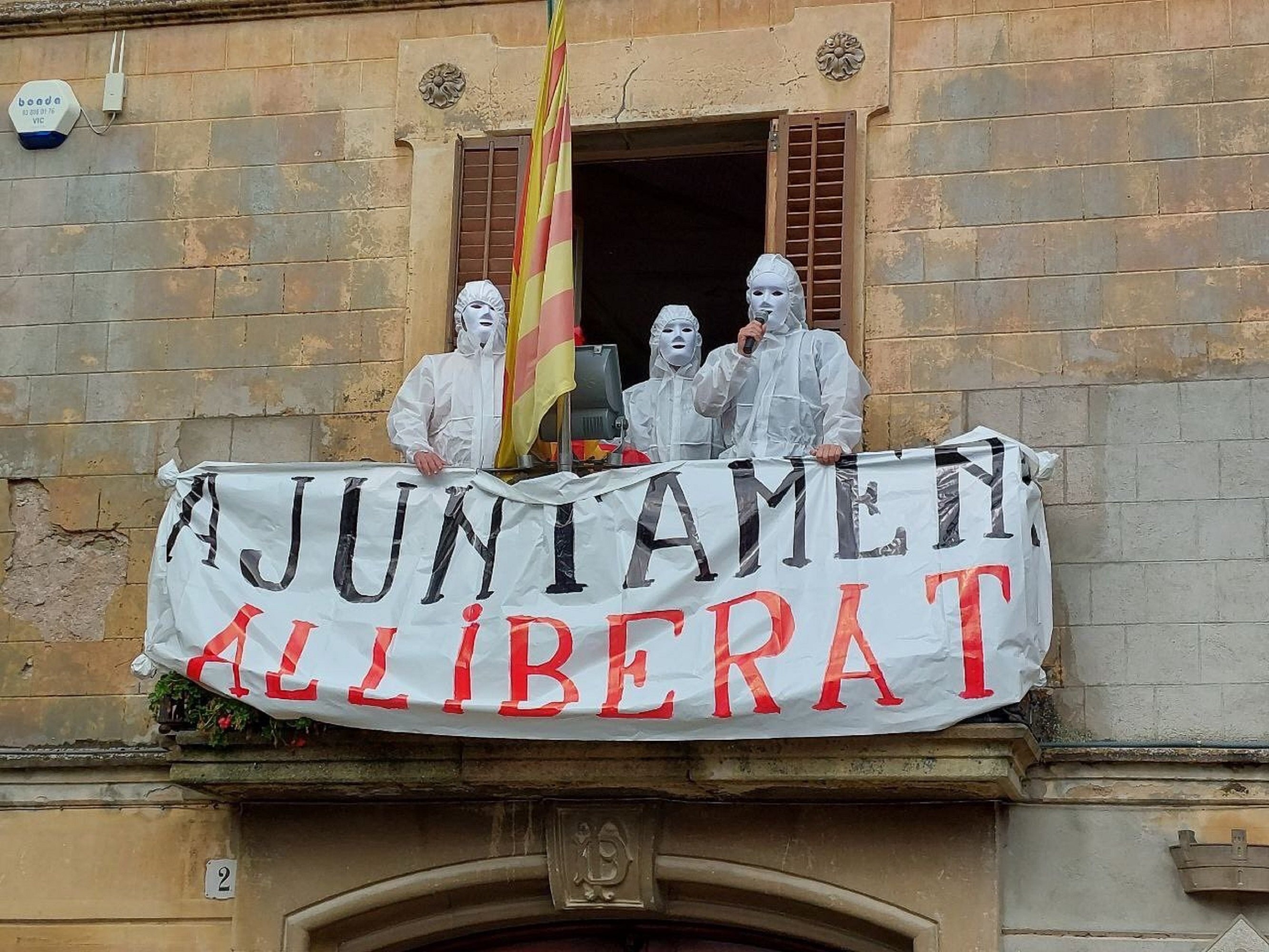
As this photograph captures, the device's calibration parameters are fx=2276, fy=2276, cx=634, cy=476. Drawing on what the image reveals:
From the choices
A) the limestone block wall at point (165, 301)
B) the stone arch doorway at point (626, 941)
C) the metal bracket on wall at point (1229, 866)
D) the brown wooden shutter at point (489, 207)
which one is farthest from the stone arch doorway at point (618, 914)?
the brown wooden shutter at point (489, 207)

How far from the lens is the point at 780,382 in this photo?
962cm

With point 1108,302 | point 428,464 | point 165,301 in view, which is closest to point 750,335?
point 428,464

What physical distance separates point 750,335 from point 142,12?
3.75 m

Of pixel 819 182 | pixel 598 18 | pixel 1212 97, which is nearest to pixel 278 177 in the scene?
pixel 598 18

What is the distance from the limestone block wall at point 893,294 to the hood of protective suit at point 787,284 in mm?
391

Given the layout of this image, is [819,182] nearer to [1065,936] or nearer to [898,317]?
[898,317]

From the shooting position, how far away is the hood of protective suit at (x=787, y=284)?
31.9 ft

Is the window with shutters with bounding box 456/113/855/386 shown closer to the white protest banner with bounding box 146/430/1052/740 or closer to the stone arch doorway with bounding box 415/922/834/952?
the white protest banner with bounding box 146/430/1052/740

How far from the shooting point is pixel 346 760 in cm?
927

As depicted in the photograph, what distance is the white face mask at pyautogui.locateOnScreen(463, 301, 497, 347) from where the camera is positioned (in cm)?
1002

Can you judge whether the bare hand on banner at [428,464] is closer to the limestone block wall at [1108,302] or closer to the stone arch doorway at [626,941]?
the limestone block wall at [1108,302]

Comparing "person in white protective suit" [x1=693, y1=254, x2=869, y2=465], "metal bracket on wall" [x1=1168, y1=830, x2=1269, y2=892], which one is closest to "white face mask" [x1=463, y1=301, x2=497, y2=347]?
"person in white protective suit" [x1=693, y1=254, x2=869, y2=465]

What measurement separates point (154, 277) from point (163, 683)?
2.29 m

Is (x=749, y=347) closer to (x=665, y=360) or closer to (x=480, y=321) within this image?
(x=665, y=360)
